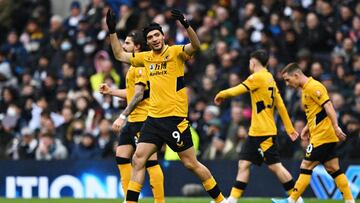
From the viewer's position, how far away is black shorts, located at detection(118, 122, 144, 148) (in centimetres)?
1619

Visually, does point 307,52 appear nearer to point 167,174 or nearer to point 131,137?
point 167,174

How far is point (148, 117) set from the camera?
14.9 metres

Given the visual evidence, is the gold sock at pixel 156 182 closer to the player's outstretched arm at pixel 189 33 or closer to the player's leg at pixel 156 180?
the player's leg at pixel 156 180

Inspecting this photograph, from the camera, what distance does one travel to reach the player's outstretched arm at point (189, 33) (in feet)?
46.2

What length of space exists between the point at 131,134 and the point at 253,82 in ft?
6.85

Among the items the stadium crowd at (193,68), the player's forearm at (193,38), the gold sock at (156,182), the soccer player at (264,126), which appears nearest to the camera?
the player's forearm at (193,38)

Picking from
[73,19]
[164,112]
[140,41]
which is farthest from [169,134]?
[73,19]

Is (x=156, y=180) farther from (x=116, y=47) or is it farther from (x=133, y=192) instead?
(x=116, y=47)

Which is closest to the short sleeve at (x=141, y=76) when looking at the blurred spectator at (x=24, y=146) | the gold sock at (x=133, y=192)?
the gold sock at (x=133, y=192)

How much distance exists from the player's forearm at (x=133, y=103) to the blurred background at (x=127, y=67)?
495cm

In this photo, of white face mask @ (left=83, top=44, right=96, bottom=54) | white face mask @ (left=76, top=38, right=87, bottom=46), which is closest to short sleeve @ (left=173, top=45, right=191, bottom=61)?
white face mask @ (left=83, top=44, right=96, bottom=54)

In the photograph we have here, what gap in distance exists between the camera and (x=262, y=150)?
17.1 m

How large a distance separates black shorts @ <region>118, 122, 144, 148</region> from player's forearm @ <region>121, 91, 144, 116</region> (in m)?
0.62

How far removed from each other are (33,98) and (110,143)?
366 centimetres
